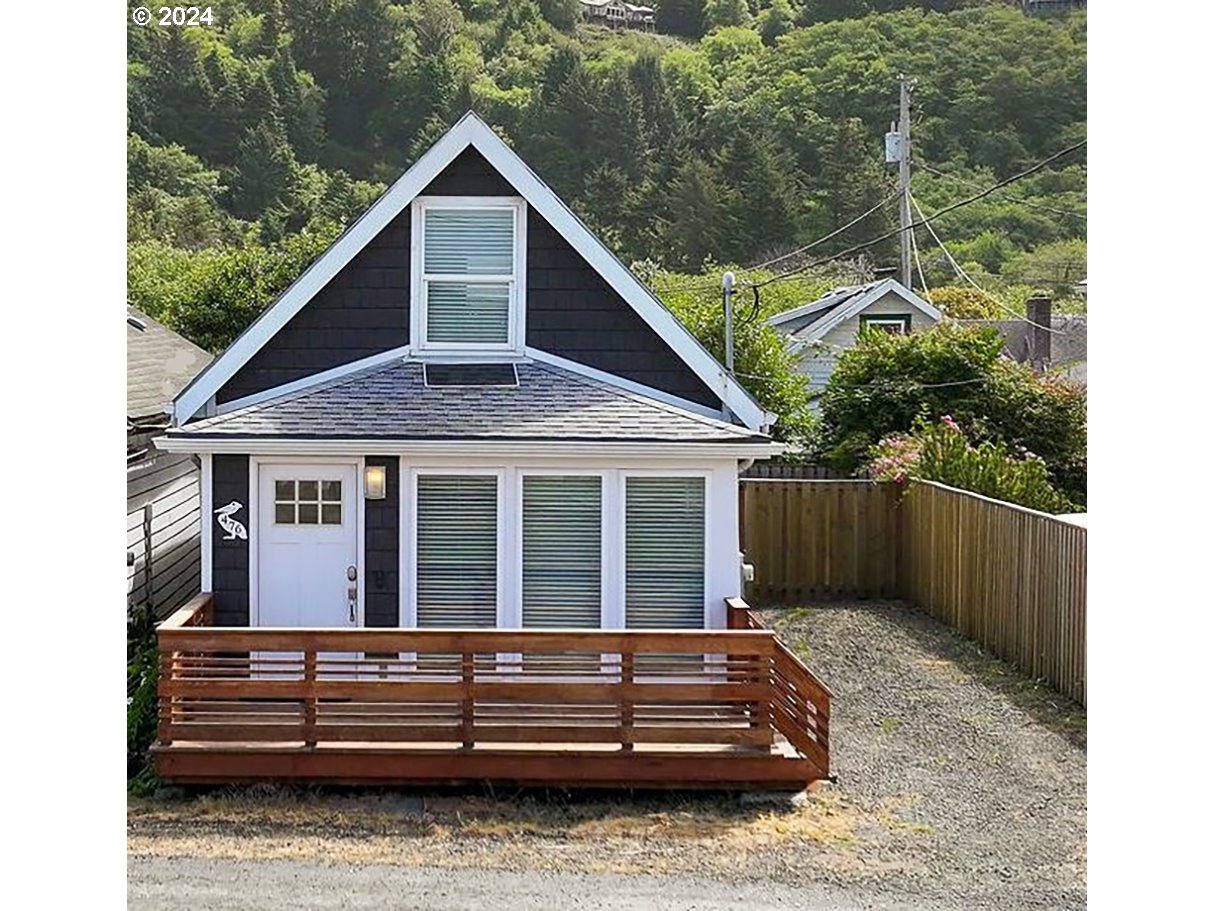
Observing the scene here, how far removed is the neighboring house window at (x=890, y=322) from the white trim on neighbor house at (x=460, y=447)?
758 cm

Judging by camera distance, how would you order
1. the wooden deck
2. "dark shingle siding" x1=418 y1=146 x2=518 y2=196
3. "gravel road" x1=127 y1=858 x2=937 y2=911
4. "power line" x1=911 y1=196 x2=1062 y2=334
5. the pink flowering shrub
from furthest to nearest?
"power line" x1=911 y1=196 x2=1062 y2=334 → the pink flowering shrub → "dark shingle siding" x1=418 y1=146 x2=518 y2=196 → the wooden deck → "gravel road" x1=127 y1=858 x2=937 y2=911

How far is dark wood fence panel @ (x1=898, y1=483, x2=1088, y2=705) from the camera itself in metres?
6.68

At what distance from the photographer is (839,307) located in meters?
14.3

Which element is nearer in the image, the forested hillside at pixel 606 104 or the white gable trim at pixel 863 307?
the forested hillside at pixel 606 104

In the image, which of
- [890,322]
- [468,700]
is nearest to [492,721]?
[468,700]

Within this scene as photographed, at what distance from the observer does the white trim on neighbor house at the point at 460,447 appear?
6035 millimetres

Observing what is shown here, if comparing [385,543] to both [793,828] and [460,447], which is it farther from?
[793,828]

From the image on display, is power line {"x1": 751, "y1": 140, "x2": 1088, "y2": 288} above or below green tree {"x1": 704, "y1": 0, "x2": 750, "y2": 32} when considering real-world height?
below

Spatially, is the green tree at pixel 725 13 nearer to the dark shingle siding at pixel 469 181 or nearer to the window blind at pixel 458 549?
the dark shingle siding at pixel 469 181

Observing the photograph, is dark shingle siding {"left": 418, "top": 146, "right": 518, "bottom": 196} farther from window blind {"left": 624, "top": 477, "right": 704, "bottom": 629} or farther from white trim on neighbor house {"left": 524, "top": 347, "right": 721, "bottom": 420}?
window blind {"left": 624, "top": 477, "right": 704, "bottom": 629}

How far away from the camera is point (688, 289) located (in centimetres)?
1330

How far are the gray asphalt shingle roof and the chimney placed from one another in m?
7.03

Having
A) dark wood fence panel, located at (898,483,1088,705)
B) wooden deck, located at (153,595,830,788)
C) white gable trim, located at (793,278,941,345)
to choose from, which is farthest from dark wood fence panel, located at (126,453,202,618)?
white gable trim, located at (793,278,941,345)

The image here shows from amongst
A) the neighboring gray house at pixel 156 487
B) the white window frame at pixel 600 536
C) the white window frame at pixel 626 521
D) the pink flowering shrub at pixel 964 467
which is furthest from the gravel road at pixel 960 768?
the neighboring gray house at pixel 156 487
